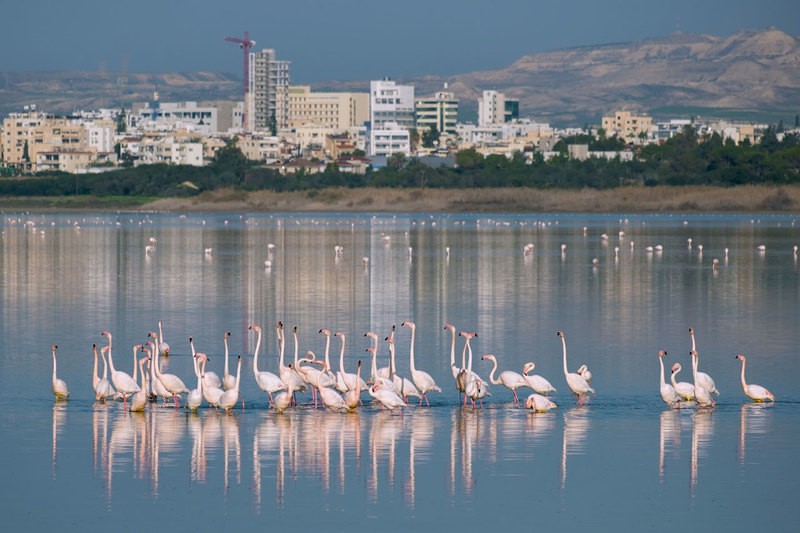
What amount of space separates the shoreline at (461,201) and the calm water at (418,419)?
78958mm

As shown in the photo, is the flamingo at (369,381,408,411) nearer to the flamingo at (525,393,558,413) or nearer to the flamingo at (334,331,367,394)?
the flamingo at (334,331,367,394)

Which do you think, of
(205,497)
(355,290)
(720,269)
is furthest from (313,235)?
(205,497)

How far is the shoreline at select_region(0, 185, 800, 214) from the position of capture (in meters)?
128

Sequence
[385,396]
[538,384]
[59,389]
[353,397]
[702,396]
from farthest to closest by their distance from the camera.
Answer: [59,389] < [538,384] < [702,396] < [353,397] < [385,396]

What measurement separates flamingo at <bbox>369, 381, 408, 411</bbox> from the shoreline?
4317 inches

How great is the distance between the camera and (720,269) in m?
51.9

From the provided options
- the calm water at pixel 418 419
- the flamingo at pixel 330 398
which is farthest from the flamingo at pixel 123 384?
the flamingo at pixel 330 398

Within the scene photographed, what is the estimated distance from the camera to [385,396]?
805 inches

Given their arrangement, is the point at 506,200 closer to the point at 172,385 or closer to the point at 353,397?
the point at 172,385

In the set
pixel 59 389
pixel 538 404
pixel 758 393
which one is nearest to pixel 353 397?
pixel 538 404

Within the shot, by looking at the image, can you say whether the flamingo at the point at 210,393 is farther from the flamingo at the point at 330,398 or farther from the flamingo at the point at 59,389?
the flamingo at the point at 59,389

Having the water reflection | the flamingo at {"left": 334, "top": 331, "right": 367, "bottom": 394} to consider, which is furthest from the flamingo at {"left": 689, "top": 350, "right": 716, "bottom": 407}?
the flamingo at {"left": 334, "top": 331, "right": 367, "bottom": 394}

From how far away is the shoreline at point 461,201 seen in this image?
127875 millimetres

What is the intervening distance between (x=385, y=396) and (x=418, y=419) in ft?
1.83
